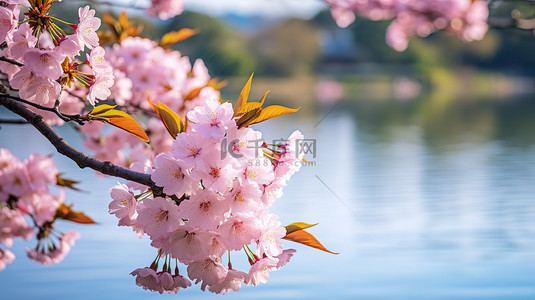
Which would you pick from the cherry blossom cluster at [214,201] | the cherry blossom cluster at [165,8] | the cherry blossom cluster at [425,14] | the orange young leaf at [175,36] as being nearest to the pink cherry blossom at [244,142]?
the cherry blossom cluster at [214,201]

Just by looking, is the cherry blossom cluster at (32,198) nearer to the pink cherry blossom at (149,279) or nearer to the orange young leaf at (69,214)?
the orange young leaf at (69,214)

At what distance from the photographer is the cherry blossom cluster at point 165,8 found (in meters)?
2.71

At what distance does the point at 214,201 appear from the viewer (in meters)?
1.11

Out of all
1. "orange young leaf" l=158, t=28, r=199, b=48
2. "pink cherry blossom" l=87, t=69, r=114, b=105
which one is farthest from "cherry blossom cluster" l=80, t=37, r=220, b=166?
"pink cherry blossom" l=87, t=69, r=114, b=105

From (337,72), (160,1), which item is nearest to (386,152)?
(160,1)

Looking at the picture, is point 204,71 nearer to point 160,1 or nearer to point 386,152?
point 160,1

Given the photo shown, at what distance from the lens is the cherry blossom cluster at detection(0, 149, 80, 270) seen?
2.07m

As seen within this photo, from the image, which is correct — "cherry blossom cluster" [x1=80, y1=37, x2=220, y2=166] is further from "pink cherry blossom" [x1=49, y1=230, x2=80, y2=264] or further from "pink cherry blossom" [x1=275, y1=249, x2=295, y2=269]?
"pink cherry blossom" [x1=275, y1=249, x2=295, y2=269]

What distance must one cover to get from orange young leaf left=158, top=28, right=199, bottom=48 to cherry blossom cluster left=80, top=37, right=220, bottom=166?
0.03 m

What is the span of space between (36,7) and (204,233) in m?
0.49

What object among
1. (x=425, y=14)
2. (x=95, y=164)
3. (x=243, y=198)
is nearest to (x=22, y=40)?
(x=95, y=164)

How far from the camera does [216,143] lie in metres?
1.10

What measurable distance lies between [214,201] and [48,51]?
388 mm

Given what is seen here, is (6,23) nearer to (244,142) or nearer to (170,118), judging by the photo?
(170,118)
